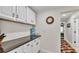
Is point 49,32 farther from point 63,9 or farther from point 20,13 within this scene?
point 20,13

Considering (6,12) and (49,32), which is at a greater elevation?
(6,12)

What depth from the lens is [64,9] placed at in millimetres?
2025

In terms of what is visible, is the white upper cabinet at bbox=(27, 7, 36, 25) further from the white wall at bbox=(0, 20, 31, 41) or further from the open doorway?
the open doorway

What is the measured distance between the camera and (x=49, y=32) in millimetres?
2248

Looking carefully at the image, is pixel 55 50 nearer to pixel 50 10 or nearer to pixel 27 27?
pixel 50 10

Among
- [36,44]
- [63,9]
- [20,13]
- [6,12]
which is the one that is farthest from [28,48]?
[63,9]

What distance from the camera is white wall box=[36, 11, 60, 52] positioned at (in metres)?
2.08

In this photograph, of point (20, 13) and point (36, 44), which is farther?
point (36, 44)

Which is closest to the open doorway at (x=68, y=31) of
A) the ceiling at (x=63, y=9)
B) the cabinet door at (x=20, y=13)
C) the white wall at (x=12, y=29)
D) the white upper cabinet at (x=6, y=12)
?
the ceiling at (x=63, y=9)

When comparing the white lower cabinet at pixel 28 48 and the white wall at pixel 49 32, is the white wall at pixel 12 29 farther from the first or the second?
the white wall at pixel 49 32

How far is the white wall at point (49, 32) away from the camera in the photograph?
208 centimetres

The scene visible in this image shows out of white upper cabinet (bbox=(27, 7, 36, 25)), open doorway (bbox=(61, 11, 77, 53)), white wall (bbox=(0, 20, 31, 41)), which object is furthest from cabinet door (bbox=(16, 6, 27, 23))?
open doorway (bbox=(61, 11, 77, 53))
